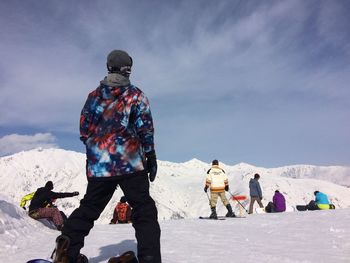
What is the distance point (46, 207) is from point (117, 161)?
26.5 ft

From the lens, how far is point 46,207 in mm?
11055

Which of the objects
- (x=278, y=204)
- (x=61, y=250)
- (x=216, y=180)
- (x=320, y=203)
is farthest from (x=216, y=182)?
(x=61, y=250)

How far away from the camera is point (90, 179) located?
13.4 ft

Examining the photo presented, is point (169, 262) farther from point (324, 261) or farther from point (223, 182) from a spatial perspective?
point (223, 182)

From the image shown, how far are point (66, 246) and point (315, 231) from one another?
6283 millimetres

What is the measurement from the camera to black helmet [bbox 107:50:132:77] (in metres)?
4.39

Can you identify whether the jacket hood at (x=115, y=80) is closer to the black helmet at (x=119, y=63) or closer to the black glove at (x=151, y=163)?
the black helmet at (x=119, y=63)

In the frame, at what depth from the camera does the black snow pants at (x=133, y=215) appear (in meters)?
3.81

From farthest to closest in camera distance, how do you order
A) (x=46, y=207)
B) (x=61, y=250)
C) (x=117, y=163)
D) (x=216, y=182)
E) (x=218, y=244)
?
(x=216, y=182), (x=46, y=207), (x=218, y=244), (x=117, y=163), (x=61, y=250)

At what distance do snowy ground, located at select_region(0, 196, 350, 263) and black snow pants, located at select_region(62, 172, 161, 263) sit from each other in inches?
48.6

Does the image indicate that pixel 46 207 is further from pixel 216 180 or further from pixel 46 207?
pixel 216 180

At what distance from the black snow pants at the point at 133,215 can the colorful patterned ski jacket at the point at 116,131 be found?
13 cm

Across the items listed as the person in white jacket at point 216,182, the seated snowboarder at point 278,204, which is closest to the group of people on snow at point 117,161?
the person in white jacket at point 216,182

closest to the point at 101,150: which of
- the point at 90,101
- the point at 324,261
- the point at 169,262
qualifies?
the point at 90,101
